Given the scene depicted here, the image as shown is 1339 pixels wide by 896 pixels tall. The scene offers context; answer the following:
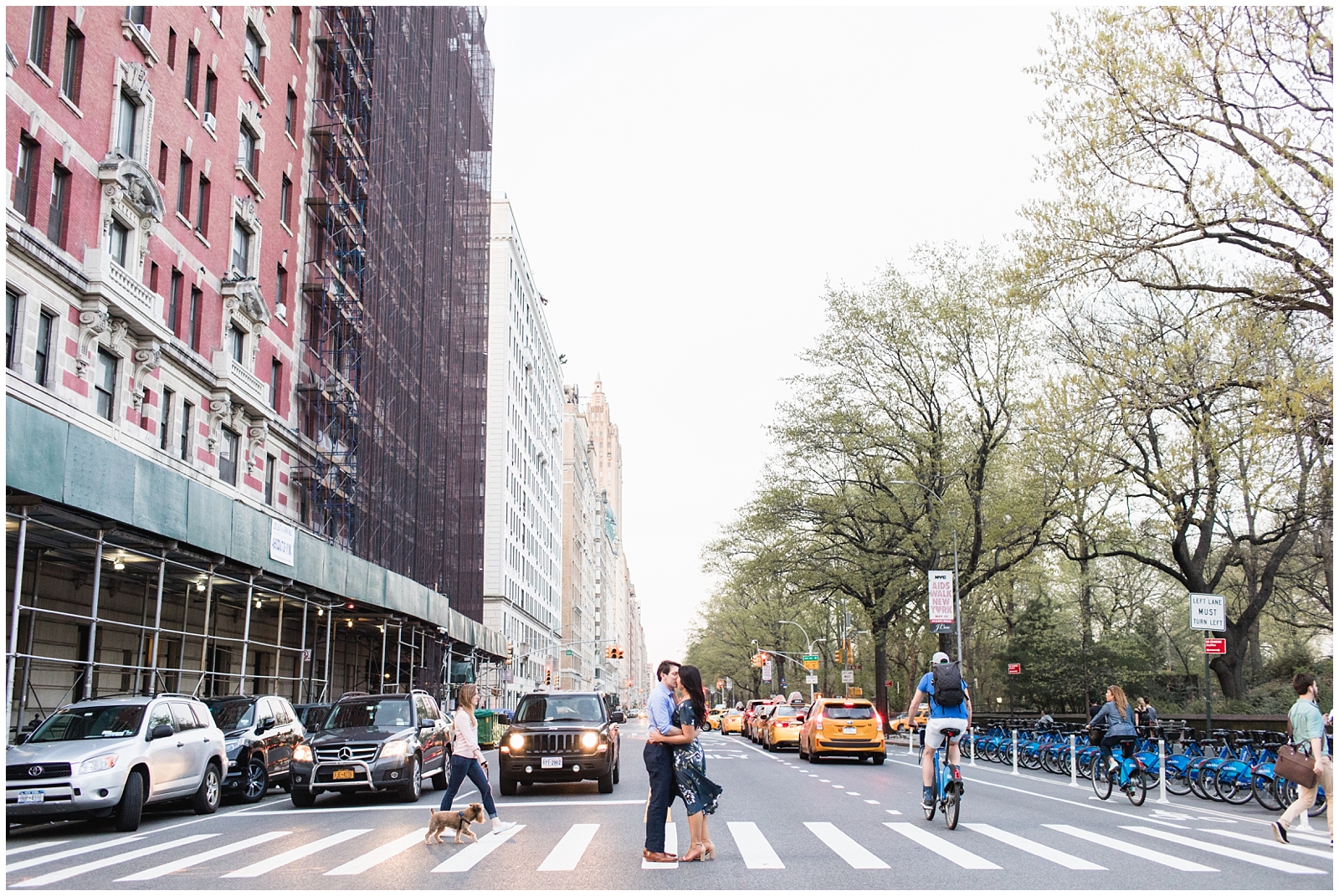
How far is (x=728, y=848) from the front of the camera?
→ 1143 cm

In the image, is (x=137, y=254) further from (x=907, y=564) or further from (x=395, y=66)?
(x=907, y=564)

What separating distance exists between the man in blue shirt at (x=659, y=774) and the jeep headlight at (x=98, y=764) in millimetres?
7301

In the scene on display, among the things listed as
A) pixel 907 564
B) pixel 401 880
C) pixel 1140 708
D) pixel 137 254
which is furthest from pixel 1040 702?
pixel 401 880

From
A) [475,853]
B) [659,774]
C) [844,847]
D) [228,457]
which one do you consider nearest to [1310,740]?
[844,847]

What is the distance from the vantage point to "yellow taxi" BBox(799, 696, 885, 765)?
92.5ft

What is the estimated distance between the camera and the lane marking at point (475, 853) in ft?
33.4

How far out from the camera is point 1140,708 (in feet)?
73.9

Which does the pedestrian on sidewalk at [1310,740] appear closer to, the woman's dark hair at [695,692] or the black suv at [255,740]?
the woman's dark hair at [695,692]

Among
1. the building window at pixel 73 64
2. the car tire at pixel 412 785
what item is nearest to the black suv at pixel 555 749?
the car tire at pixel 412 785

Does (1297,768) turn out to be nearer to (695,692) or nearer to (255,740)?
(695,692)

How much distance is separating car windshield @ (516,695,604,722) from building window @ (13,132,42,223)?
14.0m

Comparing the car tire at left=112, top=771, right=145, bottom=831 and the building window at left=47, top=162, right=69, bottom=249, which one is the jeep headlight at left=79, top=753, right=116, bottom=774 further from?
the building window at left=47, top=162, right=69, bottom=249

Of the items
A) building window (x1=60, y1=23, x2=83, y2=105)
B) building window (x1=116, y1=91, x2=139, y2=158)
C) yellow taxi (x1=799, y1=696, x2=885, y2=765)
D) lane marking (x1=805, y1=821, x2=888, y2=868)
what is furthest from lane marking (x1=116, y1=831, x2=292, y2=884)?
building window (x1=116, y1=91, x2=139, y2=158)

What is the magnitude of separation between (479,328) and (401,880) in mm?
65820
